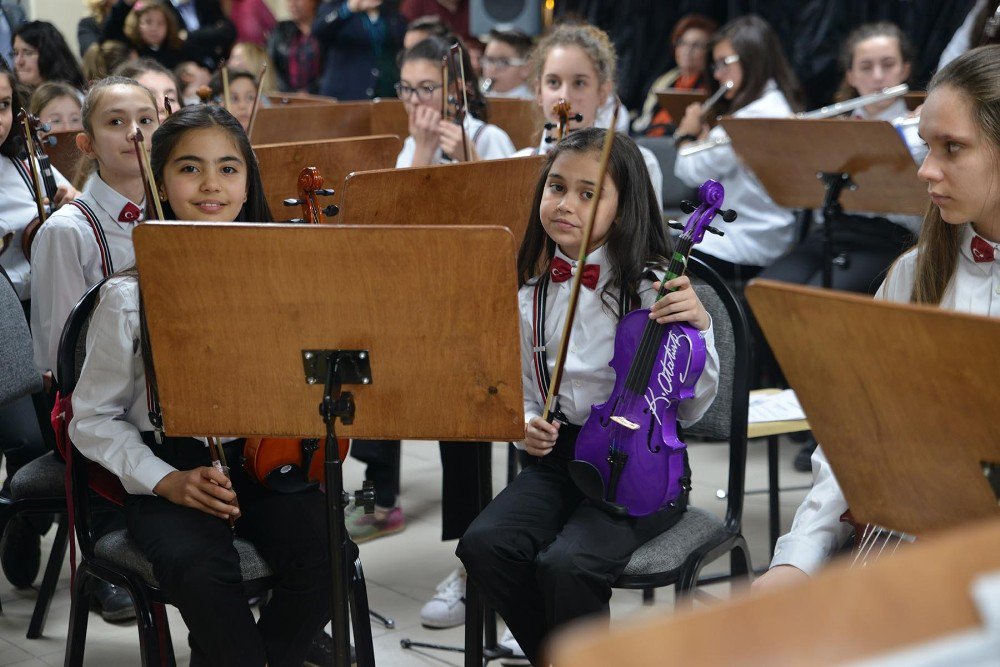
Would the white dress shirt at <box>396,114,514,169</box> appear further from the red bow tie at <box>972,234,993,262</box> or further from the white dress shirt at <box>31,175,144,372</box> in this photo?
the red bow tie at <box>972,234,993,262</box>

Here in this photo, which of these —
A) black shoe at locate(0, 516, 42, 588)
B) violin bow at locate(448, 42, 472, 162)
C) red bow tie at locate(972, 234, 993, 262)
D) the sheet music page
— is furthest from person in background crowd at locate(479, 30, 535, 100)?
red bow tie at locate(972, 234, 993, 262)

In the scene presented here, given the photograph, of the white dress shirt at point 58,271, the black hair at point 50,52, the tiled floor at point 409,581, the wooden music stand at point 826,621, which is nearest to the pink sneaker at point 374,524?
the tiled floor at point 409,581

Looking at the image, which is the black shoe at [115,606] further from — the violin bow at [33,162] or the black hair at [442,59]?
the black hair at [442,59]

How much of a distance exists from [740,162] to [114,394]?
2.18 m

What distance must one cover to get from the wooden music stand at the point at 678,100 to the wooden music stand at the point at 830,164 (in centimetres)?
105

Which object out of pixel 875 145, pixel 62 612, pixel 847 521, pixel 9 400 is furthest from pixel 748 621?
pixel 875 145

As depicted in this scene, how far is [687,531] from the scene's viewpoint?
66.2 inches

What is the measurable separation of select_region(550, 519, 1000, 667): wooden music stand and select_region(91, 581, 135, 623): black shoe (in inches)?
74.3

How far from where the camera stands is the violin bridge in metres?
1.60

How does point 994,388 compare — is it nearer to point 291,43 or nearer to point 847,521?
point 847,521

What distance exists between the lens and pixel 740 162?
10.9 feet

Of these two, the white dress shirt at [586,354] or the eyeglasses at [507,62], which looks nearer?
the white dress shirt at [586,354]

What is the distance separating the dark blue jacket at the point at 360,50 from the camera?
17.6ft

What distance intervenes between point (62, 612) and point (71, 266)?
0.71 metres
